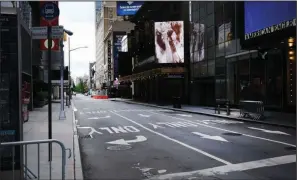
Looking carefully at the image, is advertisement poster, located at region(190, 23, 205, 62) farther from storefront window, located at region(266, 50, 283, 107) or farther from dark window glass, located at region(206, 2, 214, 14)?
storefront window, located at region(266, 50, 283, 107)

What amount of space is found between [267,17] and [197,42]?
58.3ft

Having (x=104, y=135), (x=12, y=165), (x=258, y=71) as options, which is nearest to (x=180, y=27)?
(x=258, y=71)

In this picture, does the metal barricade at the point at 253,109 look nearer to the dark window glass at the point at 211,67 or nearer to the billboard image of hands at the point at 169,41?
the dark window glass at the point at 211,67

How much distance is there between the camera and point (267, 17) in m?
23.6

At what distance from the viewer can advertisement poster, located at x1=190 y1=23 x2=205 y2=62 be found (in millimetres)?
39831

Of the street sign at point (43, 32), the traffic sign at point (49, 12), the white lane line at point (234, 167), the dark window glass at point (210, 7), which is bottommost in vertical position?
the white lane line at point (234, 167)

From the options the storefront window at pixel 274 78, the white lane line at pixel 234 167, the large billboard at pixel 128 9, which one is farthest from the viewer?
the large billboard at pixel 128 9

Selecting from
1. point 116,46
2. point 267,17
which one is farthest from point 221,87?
point 116,46

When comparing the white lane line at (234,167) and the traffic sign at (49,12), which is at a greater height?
the traffic sign at (49,12)

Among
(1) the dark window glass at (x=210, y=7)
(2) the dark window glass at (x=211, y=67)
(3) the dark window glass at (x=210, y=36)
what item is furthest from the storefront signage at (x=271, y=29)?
(1) the dark window glass at (x=210, y=7)

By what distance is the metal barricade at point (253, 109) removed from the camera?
22328 mm

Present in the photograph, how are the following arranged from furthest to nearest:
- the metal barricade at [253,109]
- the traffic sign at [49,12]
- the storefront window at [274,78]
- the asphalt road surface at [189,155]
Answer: the storefront window at [274,78] < the metal barricade at [253,109] < the traffic sign at [49,12] < the asphalt road surface at [189,155]

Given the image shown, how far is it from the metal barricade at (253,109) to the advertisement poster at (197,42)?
1651 centimetres

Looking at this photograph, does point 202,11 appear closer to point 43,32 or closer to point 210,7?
point 210,7
